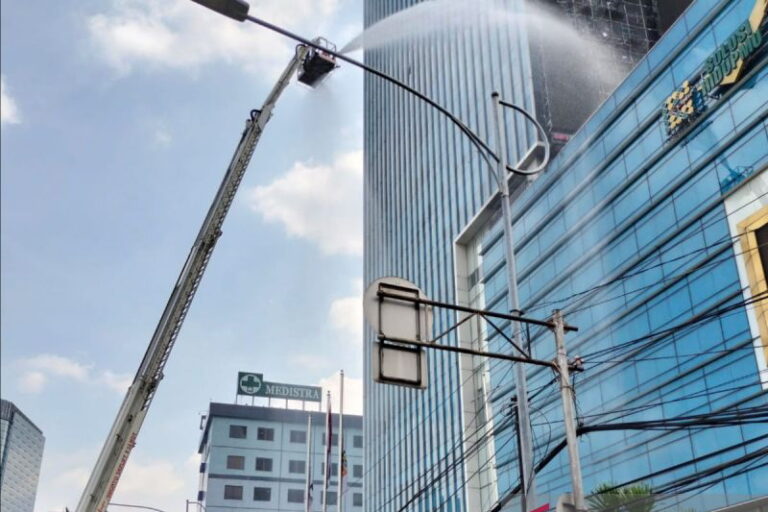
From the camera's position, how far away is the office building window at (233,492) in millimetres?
93500

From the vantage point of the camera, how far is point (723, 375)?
3538 centimetres

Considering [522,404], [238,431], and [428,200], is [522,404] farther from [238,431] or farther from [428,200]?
[238,431]

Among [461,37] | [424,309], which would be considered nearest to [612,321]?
[424,309]

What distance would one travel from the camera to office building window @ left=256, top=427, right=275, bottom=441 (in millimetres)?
98125

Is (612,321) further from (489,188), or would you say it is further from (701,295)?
(489,188)

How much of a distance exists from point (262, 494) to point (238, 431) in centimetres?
806

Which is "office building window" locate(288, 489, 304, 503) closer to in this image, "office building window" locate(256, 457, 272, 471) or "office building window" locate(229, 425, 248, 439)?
"office building window" locate(256, 457, 272, 471)

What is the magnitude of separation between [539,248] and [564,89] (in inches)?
569

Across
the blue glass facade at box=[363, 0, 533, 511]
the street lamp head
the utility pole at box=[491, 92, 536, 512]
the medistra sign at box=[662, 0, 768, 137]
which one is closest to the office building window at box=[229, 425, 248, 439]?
the blue glass facade at box=[363, 0, 533, 511]

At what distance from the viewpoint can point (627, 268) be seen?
43.0 metres

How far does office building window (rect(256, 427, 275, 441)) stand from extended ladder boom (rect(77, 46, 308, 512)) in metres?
75.5

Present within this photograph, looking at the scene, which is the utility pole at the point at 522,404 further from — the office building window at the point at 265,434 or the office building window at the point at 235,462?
the office building window at the point at 265,434

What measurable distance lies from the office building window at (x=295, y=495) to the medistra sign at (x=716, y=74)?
226ft

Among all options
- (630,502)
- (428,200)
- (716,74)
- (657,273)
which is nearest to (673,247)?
(657,273)
